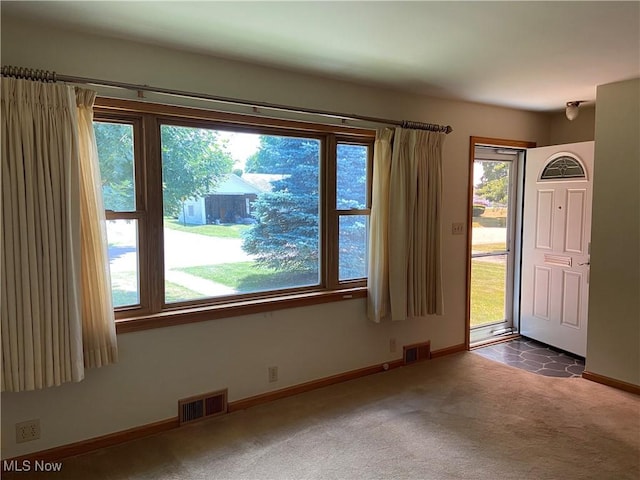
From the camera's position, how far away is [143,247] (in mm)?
2662

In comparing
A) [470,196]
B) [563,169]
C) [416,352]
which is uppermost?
[563,169]

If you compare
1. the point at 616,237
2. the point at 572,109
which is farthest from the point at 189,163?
the point at 572,109

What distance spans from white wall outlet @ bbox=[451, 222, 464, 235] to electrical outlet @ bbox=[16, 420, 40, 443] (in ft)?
11.2

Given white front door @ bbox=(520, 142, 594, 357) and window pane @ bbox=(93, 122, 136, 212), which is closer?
window pane @ bbox=(93, 122, 136, 212)

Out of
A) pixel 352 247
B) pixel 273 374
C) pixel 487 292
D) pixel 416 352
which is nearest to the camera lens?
pixel 273 374

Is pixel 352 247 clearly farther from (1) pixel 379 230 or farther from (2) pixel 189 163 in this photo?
(2) pixel 189 163

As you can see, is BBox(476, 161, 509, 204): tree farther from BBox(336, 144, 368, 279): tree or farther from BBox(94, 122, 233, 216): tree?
BBox(94, 122, 233, 216): tree

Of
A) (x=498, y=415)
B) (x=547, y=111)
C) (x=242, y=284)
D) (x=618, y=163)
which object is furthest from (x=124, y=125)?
(x=547, y=111)

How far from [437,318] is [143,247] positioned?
2668 millimetres

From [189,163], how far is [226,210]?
0.39m

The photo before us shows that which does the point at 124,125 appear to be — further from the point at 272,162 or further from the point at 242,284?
the point at 242,284

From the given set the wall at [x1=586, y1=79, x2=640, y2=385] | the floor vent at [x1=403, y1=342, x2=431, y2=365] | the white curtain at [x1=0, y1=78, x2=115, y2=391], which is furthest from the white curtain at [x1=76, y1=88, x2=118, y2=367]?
the wall at [x1=586, y1=79, x2=640, y2=385]

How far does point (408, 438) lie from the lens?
266 centimetres

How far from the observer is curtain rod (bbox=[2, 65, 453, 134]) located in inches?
83.7
